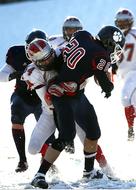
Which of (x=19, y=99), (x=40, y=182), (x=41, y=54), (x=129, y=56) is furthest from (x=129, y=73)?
(x=40, y=182)

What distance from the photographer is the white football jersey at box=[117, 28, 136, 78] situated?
6.96 metres

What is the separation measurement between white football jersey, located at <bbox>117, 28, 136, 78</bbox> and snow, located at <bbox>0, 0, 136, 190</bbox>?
2.21ft

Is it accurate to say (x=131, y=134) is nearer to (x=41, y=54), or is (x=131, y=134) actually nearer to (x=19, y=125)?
(x=19, y=125)

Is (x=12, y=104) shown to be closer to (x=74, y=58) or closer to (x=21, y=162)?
(x=21, y=162)

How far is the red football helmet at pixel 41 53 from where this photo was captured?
517 cm

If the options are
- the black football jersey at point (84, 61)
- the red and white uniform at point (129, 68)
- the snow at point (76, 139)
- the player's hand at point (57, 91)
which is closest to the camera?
the black football jersey at point (84, 61)

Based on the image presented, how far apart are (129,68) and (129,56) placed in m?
0.12

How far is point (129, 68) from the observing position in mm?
7023

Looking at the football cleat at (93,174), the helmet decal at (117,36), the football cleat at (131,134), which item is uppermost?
the helmet decal at (117,36)

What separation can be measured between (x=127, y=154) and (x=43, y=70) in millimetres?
1468

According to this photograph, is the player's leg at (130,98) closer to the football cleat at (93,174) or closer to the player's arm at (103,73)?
the football cleat at (93,174)

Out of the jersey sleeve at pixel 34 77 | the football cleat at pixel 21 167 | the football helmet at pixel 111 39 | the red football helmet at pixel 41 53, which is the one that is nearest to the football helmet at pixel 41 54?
the red football helmet at pixel 41 53

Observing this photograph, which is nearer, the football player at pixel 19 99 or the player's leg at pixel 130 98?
the football player at pixel 19 99

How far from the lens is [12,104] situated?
6043 millimetres
